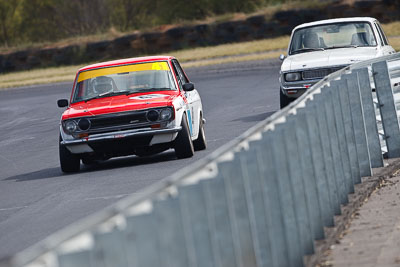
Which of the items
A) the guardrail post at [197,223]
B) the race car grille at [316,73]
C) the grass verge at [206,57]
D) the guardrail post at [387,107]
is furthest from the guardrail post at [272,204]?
the grass verge at [206,57]

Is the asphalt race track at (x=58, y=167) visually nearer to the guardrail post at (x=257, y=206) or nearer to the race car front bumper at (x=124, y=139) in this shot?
the race car front bumper at (x=124, y=139)

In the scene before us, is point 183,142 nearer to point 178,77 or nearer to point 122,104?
point 122,104

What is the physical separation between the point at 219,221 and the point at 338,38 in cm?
1475

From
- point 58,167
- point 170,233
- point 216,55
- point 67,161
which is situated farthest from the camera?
point 216,55

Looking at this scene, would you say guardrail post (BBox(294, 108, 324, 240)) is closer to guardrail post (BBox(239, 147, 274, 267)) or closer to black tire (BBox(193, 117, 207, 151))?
guardrail post (BBox(239, 147, 274, 267))

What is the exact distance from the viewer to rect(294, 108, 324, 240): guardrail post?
6.84 metres

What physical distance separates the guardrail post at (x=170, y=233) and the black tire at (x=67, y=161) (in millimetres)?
9936

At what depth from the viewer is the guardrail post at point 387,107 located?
11547 millimetres

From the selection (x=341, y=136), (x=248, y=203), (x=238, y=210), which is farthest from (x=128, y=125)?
(x=238, y=210)

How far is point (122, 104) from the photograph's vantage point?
46.6ft

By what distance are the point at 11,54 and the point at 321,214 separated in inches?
2092

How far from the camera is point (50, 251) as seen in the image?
11.5 ft

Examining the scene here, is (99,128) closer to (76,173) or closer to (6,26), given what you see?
(76,173)

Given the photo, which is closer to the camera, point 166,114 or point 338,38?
point 166,114
